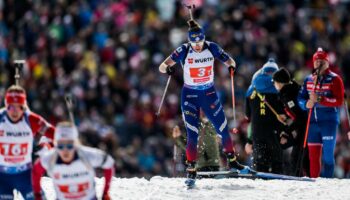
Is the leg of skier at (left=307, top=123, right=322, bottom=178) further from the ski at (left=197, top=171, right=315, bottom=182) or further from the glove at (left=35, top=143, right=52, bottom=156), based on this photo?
the glove at (left=35, top=143, right=52, bottom=156)

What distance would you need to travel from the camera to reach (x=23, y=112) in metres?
12.4

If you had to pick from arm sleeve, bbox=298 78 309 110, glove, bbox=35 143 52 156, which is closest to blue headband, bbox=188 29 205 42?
arm sleeve, bbox=298 78 309 110

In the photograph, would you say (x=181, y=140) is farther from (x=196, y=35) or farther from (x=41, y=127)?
(x=41, y=127)

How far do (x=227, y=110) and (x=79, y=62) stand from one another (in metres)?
3.32

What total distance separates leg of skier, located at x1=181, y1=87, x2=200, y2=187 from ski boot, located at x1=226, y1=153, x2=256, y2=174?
615 millimetres

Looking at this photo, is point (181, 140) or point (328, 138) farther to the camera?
point (181, 140)

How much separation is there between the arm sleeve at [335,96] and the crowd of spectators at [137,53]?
19.3 feet

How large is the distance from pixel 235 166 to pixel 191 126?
100 cm

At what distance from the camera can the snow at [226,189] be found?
14117mm

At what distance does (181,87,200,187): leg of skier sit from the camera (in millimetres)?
14805

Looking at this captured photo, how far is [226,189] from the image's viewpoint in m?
14.7

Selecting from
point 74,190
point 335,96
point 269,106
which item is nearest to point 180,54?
point 269,106

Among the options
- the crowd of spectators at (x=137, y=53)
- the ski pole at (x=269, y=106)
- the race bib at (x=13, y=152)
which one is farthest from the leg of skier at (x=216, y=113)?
the crowd of spectators at (x=137, y=53)

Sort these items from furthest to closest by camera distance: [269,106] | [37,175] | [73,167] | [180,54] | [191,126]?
[269,106] → [180,54] → [191,126] → [37,175] → [73,167]
